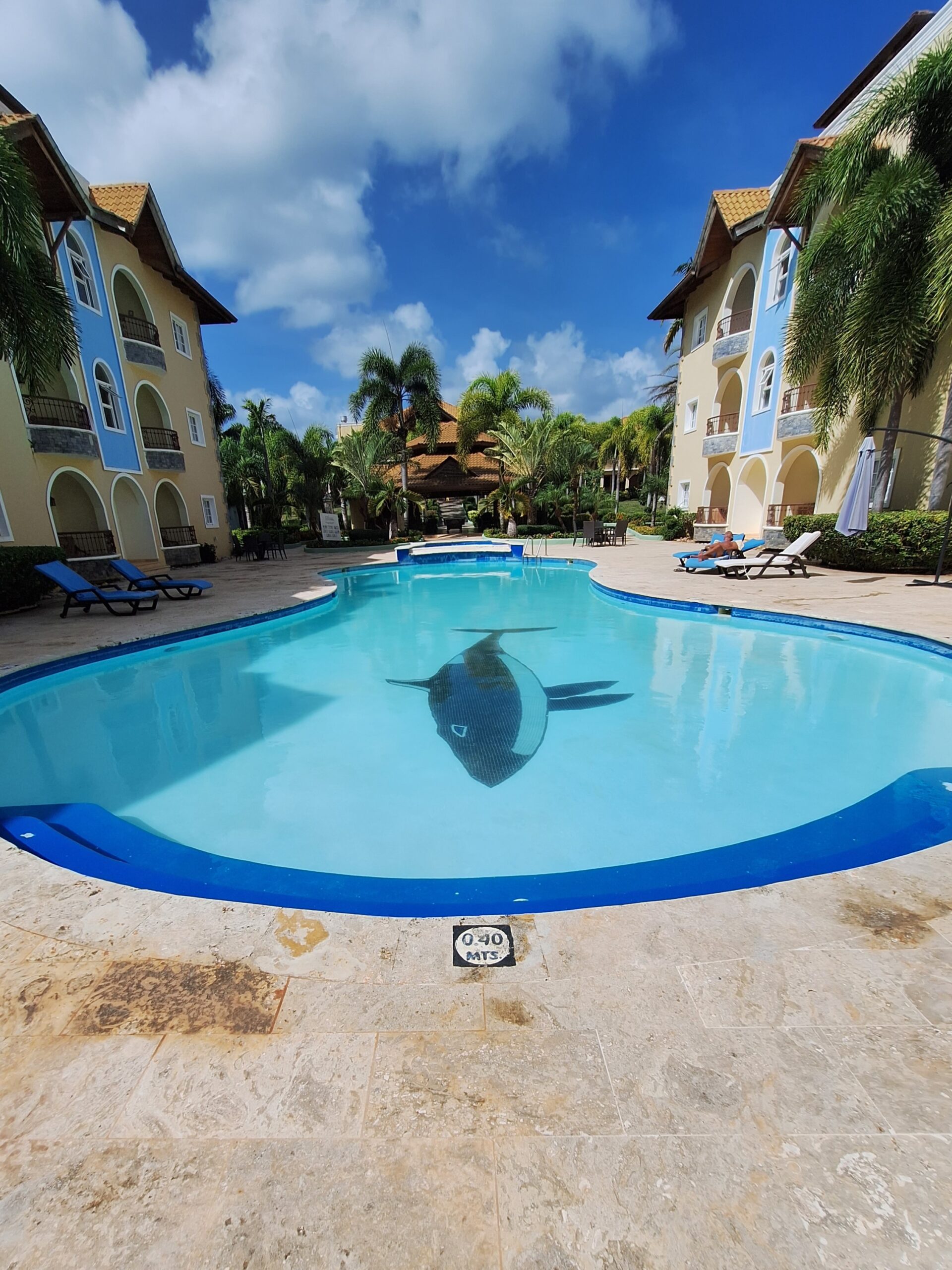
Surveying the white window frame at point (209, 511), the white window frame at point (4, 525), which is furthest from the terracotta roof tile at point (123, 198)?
the white window frame at point (4, 525)

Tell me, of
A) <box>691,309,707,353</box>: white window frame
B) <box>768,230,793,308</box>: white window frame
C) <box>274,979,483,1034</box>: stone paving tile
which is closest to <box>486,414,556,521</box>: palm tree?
<box>691,309,707,353</box>: white window frame

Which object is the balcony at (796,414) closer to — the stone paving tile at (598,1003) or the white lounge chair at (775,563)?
the white lounge chair at (775,563)

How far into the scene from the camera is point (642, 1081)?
1.61 meters

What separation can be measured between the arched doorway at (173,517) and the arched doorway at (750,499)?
19690 millimetres

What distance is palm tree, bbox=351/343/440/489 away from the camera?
25969mm

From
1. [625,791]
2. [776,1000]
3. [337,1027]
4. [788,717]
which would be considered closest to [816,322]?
[788,717]

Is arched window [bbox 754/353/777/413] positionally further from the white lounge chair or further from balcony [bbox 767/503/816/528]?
the white lounge chair

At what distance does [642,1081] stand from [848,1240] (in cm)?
53

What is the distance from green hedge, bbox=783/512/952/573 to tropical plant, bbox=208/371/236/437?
2725cm

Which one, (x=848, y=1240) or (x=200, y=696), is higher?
(x=848, y=1240)

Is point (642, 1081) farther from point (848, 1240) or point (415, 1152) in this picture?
point (415, 1152)

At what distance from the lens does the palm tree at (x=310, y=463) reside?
29.0 m

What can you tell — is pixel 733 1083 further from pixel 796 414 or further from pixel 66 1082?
pixel 796 414

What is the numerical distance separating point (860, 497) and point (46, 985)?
489 inches
